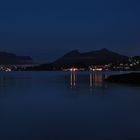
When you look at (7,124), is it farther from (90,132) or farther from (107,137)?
(107,137)

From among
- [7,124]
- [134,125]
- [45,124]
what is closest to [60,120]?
[45,124]

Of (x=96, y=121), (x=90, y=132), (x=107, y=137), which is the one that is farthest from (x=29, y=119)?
(x=107, y=137)

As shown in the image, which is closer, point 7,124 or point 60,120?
point 7,124

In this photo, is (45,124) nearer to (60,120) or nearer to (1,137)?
(60,120)

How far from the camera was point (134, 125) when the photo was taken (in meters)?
11.5

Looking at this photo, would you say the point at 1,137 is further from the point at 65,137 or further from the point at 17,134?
the point at 65,137

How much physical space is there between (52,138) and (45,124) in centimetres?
235

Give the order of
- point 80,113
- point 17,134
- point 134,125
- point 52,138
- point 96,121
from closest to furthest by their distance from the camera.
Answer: point 52,138
point 17,134
point 134,125
point 96,121
point 80,113

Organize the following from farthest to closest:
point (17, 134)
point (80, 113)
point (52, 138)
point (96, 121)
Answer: point (80, 113) → point (96, 121) → point (17, 134) → point (52, 138)

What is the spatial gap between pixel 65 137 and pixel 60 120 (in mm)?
3158

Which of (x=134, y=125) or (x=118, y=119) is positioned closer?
(x=134, y=125)

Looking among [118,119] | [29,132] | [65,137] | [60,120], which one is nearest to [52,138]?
[65,137]

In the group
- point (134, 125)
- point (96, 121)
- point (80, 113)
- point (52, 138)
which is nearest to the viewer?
point (52, 138)

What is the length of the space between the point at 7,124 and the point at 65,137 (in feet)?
10.0
